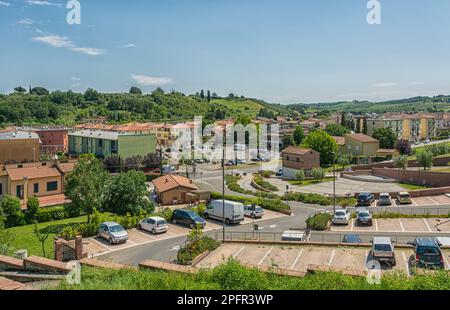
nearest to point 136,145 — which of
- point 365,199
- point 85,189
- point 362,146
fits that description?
point 362,146

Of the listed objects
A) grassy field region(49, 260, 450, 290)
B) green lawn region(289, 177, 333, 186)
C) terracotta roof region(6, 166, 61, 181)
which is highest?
grassy field region(49, 260, 450, 290)

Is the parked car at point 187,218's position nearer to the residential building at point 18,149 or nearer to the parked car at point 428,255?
the parked car at point 428,255

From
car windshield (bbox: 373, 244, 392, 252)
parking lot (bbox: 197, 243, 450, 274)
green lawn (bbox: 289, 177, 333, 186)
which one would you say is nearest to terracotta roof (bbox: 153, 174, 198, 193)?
green lawn (bbox: 289, 177, 333, 186)

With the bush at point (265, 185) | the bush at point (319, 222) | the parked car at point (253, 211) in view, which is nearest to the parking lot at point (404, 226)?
the bush at point (319, 222)

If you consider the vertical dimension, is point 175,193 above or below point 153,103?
below

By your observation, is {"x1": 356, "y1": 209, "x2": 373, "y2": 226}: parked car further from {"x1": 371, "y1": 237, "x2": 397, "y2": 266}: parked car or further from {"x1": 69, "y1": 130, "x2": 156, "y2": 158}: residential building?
{"x1": 69, "y1": 130, "x2": 156, "y2": 158}: residential building
